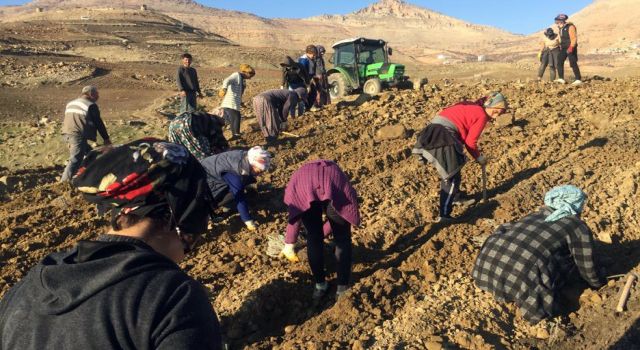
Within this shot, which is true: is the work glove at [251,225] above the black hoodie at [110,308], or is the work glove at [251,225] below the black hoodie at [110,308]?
below

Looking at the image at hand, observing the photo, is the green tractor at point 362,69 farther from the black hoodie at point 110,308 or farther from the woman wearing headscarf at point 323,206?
the black hoodie at point 110,308

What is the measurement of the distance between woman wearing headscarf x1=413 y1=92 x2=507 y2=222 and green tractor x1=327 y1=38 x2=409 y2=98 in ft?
23.2

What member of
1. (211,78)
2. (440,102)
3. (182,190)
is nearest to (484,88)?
(440,102)

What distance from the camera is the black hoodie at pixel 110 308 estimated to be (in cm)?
105

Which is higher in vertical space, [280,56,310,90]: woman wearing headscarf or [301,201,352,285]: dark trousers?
[280,56,310,90]: woman wearing headscarf

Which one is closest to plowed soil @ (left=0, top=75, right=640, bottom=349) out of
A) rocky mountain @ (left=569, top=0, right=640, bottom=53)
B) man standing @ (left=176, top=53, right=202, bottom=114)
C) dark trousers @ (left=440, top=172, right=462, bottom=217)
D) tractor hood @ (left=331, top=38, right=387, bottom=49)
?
dark trousers @ (left=440, top=172, right=462, bottom=217)

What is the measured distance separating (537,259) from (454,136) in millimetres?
1657

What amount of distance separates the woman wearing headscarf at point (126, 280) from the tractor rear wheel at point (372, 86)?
10543 mm

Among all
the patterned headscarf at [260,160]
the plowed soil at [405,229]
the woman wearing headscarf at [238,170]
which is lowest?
the plowed soil at [405,229]

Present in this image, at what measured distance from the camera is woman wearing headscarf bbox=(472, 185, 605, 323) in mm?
3307

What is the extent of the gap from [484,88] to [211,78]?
11.3 metres

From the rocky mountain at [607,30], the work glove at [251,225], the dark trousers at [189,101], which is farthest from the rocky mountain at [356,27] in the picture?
the work glove at [251,225]

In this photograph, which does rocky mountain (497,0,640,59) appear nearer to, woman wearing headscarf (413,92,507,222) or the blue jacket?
the blue jacket

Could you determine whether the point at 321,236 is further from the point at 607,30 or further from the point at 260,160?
the point at 607,30
